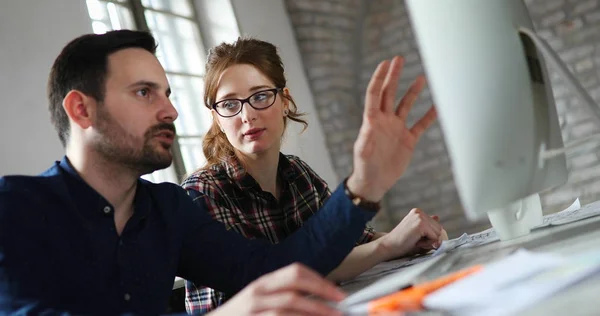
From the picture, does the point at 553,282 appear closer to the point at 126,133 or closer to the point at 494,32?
the point at 494,32

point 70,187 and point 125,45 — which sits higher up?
point 125,45

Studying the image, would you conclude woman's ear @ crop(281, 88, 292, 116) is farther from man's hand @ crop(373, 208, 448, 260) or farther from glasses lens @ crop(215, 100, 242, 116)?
man's hand @ crop(373, 208, 448, 260)

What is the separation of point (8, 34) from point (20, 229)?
4.72 ft

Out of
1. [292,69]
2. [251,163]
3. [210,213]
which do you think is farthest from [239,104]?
[292,69]

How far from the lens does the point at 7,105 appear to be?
6.77 ft

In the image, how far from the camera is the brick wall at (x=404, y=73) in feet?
14.2

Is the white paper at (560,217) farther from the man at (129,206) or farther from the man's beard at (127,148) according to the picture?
the man's beard at (127,148)

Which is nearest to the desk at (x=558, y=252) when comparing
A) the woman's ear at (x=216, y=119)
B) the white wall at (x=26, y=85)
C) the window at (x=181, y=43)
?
the woman's ear at (x=216, y=119)

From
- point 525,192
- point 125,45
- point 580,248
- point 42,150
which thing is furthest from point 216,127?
point 580,248

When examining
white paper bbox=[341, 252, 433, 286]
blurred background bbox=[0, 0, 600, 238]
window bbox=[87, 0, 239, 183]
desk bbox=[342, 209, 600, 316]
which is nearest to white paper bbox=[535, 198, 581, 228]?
desk bbox=[342, 209, 600, 316]

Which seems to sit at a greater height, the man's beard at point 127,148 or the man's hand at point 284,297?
the man's beard at point 127,148

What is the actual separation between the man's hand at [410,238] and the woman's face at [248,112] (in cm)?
42

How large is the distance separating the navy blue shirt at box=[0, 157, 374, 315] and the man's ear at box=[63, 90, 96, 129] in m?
0.08

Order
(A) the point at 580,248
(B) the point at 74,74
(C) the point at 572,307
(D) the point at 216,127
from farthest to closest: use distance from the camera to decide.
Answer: (D) the point at 216,127
(B) the point at 74,74
(A) the point at 580,248
(C) the point at 572,307
